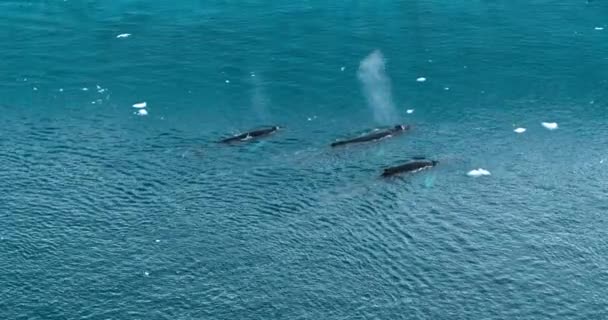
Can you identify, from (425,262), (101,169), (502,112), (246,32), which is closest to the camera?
(425,262)

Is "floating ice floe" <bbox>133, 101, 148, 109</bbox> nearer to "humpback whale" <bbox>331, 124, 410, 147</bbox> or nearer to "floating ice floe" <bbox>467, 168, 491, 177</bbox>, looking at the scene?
"humpback whale" <bbox>331, 124, 410, 147</bbox>

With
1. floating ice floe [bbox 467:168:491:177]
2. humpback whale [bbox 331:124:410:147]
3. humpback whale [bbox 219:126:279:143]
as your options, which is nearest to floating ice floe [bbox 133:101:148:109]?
humpback whale [bbox 219:126:279:143]

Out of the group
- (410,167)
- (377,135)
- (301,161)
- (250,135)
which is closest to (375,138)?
(377,135)

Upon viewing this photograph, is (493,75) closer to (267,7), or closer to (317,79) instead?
(317,79)

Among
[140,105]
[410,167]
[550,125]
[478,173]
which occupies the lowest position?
[478,173]

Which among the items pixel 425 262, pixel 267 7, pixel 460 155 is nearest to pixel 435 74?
pixel 460 155

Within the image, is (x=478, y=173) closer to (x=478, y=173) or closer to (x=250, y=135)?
(x=478, y=173)

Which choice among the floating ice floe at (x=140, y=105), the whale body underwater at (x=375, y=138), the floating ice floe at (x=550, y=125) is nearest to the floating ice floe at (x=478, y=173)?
the whale body underwater at (x=375, y=138)

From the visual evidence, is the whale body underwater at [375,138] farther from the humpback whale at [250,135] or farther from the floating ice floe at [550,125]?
the floating ice floe at [550,125]
